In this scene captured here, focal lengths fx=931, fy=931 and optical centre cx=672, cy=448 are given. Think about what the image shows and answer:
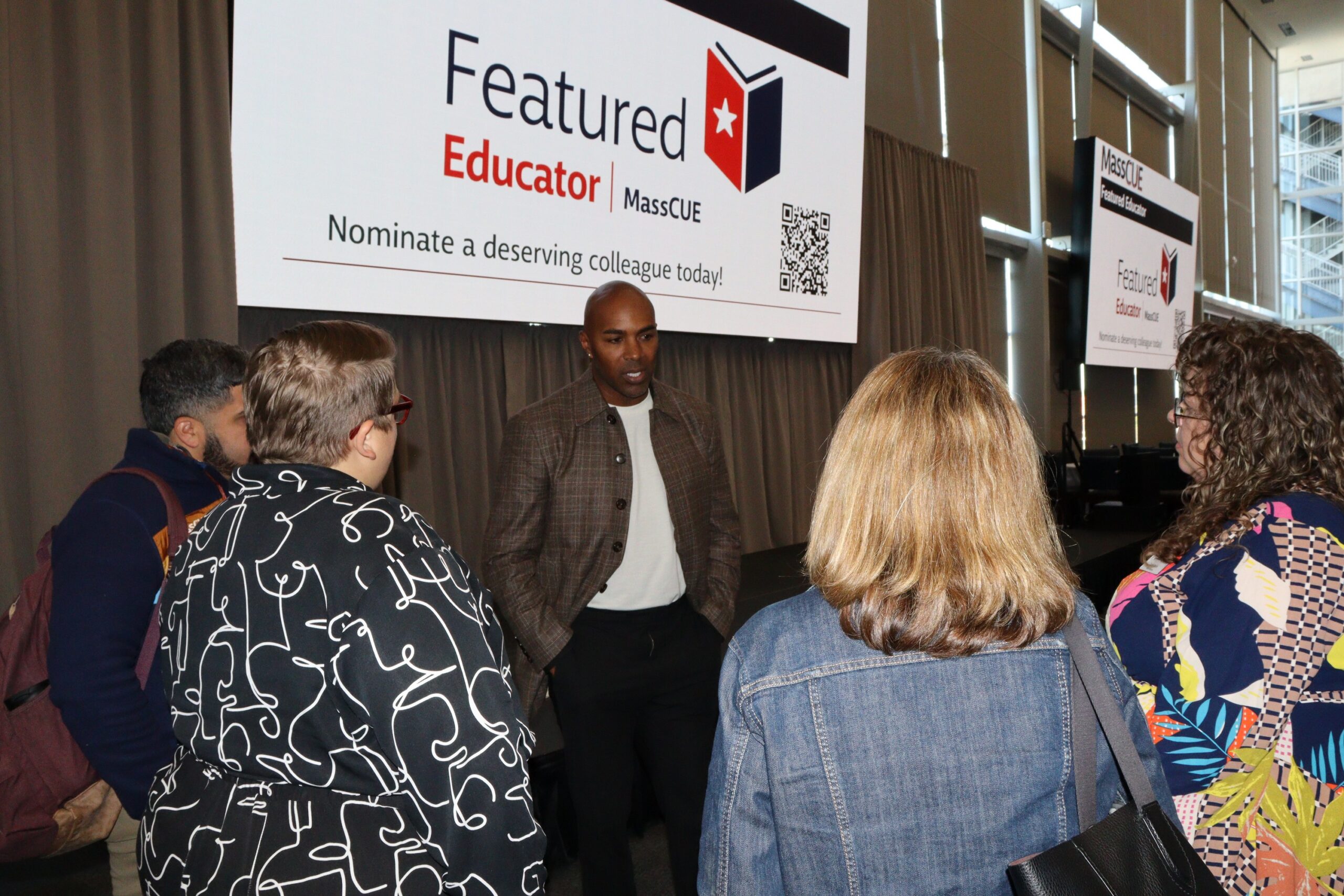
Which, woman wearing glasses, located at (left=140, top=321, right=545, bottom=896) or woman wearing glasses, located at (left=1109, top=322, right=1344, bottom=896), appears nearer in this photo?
woman wearing glasses, located at (left=140, top=321, right=545, bottom=896)

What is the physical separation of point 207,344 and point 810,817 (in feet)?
4.36

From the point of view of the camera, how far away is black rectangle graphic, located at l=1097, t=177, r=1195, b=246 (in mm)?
7023

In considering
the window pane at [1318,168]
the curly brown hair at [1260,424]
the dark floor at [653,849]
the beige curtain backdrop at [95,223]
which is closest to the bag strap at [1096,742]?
the dark floor at [653,849]

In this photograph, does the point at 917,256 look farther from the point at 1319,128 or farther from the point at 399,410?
the point at 1319,128

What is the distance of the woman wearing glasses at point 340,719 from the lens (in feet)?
3.31

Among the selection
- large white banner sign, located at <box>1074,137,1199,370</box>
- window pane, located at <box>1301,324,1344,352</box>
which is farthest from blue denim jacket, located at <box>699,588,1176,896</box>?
window pane, located at <box>1301,324,1344,352</box>

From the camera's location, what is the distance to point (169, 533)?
1479 millimetres

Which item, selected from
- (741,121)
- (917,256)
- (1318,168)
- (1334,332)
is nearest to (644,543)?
(741,121)

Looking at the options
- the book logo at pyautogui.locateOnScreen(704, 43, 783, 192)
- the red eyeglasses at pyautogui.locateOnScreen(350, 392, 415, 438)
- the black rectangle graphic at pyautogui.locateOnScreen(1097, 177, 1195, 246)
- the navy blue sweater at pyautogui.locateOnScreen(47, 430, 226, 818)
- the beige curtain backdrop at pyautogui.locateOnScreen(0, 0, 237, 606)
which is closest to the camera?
the red eyeglasses at pyautogui.locateOnScreen(350, 392, 415, 438)

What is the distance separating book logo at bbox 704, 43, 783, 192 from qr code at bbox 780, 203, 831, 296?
0.79 ft

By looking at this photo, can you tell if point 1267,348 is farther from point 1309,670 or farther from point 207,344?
point 207,344

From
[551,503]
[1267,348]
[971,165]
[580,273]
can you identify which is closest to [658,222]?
[580,273]

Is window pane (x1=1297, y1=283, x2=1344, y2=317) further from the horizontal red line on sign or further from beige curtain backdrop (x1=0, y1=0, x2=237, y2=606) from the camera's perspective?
beige curtain backdrop (x1=0, y1=0, x2=237, y2=606)

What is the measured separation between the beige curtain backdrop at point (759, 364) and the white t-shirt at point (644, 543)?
1096 millimetres
